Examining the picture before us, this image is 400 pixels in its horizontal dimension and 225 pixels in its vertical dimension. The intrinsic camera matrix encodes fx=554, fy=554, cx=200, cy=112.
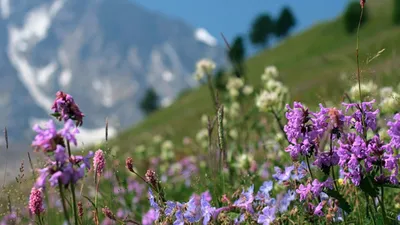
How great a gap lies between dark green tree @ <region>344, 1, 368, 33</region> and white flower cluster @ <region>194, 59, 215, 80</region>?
5587 cm

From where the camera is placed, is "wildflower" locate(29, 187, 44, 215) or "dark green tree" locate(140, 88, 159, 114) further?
"dark green tree" locate(140, 88, 159, 114)

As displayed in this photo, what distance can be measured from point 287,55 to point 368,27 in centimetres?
1156

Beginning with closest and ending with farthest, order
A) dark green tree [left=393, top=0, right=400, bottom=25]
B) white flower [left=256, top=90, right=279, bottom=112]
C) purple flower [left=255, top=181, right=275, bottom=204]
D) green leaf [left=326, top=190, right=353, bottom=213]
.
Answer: green leaf [left=326, top=190, right=353, bottom=213], purple flower [left=255, top=181, right=275, bottom=204], white flower [left=256, top=90, right=279, bottom=112], dark green tree [left=393, top=0, right=400, bottom=25]

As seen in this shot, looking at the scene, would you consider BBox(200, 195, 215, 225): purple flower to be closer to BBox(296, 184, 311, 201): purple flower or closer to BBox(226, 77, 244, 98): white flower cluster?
BBox(296, 184, 311, 201): purple flower

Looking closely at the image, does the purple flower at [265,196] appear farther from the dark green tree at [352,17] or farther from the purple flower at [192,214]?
the dark green tree at [352,17]

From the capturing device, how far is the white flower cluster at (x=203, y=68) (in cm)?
610

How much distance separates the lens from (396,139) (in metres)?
1.87

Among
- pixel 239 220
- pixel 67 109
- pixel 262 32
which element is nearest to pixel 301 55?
pixel 262 32

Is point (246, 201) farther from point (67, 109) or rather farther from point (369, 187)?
point (67, 109)

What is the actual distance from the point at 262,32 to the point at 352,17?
45449mm

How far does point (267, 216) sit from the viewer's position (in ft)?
7.14

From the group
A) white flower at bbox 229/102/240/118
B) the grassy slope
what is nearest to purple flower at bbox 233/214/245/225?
white flower at bbox 229/102/240/118

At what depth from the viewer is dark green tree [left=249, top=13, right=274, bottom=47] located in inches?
4154

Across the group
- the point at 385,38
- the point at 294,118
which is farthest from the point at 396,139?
the point at 385,38
